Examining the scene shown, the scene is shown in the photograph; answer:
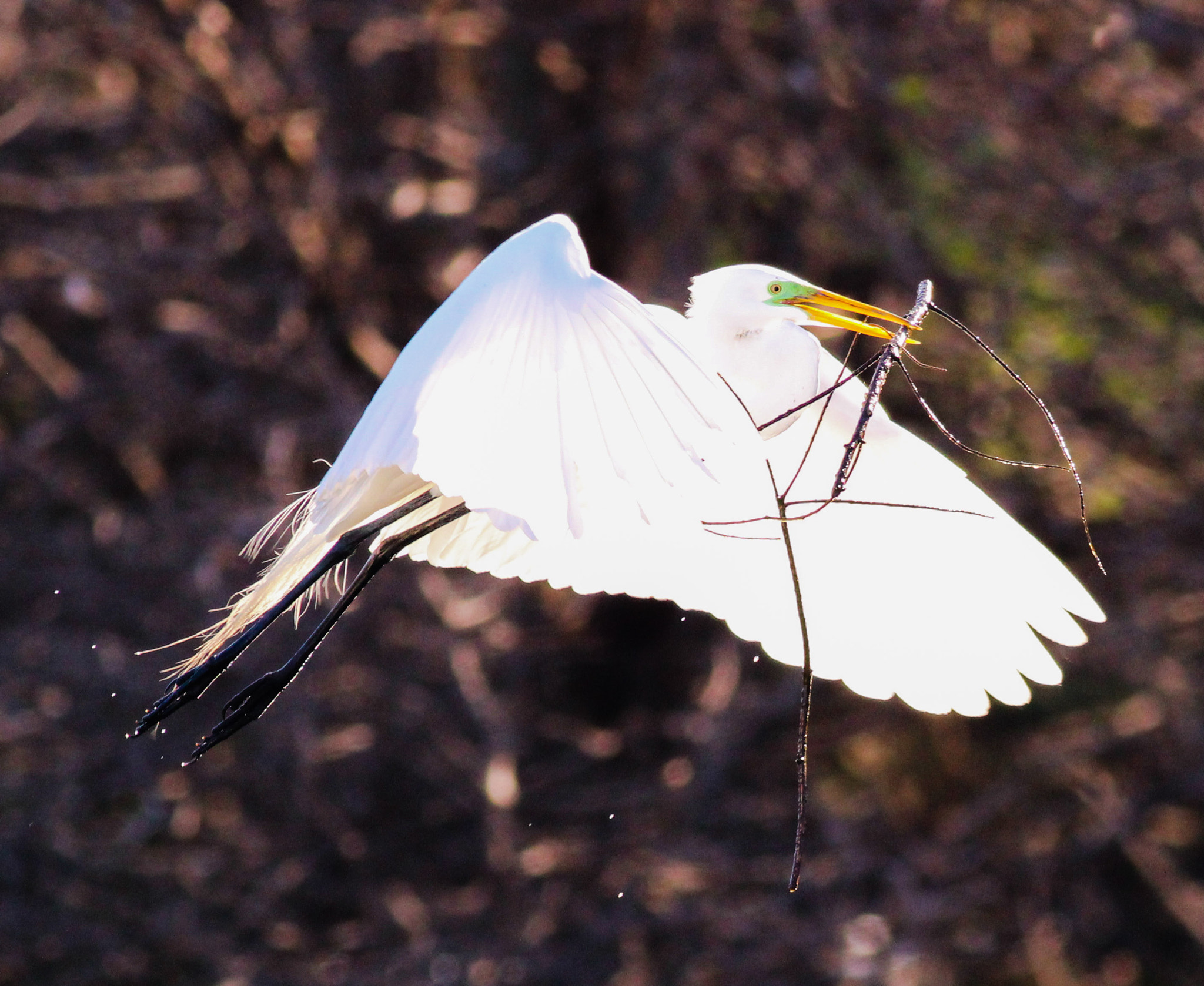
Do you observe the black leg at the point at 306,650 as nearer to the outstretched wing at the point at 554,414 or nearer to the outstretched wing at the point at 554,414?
the outstretched wing at the point at 554,414

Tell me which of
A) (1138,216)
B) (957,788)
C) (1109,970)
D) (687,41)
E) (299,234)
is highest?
(687,41)

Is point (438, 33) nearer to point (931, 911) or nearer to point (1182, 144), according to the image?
point (1182, 144)

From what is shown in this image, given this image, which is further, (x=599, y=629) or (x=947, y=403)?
(x=599, y=629)

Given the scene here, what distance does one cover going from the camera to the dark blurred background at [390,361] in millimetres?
5332

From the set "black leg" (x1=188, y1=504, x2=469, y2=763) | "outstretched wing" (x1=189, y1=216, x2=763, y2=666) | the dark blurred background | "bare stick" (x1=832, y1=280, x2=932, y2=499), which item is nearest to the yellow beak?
"bare stick" (x1=832, y1=280, x2=932, y2=499)

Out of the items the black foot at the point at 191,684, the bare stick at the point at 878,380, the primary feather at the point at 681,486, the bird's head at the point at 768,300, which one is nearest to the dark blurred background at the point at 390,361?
the primary feather at the point at 681,486

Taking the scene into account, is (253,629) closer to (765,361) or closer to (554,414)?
(554,414)

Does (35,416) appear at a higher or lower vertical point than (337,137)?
lower

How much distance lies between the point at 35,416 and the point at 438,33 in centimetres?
214

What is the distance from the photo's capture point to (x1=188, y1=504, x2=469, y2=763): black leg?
2373mm

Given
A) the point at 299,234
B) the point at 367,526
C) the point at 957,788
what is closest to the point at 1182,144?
the point at 957,788

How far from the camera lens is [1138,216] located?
17.4ft

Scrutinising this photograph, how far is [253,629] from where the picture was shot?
2.26m

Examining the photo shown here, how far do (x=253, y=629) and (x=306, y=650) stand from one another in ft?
Answer: 0.59
